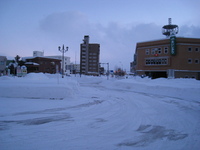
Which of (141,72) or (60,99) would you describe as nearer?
(60,99)

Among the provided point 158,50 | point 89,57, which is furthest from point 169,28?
point 89,57

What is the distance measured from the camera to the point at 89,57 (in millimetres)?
92062

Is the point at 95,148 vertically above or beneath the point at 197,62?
beneath

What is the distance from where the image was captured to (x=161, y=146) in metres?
4.34

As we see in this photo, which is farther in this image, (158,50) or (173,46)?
(158,50)

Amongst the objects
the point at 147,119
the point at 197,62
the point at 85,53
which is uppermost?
the point at 85,53

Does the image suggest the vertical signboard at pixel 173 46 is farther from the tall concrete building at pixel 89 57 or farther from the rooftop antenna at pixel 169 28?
the tall concrete building at pixel 89 57

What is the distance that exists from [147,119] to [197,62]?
129ft

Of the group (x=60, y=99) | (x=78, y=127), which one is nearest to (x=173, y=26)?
(x=60, y=99)

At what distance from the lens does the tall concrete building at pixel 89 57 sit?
91.2 meters

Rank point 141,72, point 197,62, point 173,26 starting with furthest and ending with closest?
point 173,26
point 141,72
point 197,62

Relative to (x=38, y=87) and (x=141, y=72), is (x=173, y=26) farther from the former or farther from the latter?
(x=38, y=87)

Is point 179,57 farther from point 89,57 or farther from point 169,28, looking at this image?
point 89,57

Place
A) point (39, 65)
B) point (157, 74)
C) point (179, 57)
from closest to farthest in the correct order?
point (179, 57) < point (157, 74) < point (39, 65)
